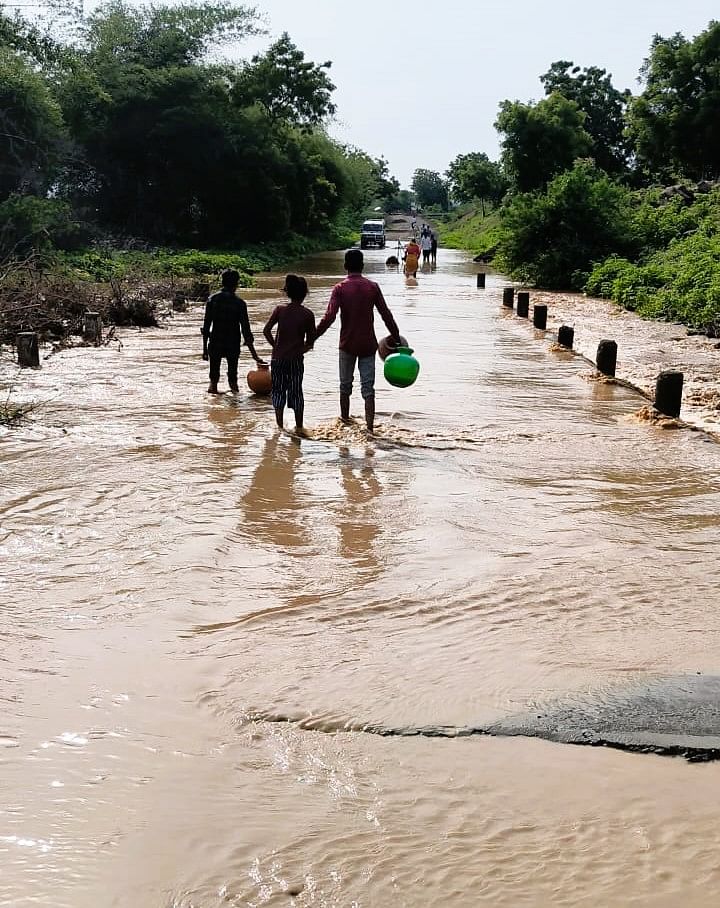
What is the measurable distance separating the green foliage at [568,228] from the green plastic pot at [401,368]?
70.5ft

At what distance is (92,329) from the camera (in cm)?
1644

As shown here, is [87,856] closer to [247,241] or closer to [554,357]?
[554,357]

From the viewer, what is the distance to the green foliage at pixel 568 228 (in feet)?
100

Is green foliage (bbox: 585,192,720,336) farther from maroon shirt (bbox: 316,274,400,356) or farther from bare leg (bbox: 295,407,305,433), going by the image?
bare leg (bbox: 295,407,305,433)

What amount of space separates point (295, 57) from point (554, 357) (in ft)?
150

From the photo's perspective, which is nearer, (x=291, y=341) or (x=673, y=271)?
(x=291, y=341)

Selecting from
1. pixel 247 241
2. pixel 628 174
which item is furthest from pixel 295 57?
pixel 628 174

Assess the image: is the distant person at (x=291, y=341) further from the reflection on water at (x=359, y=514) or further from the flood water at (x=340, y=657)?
the reflection on water at (x=359, y=514)

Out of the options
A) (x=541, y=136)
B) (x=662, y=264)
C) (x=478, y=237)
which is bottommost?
(x=662, y=264)

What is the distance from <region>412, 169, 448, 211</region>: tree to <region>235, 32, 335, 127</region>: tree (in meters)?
104

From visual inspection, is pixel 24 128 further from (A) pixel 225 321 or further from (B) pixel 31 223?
(A) pixel 225 321

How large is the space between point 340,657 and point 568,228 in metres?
27.6

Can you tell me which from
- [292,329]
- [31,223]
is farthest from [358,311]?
[31,223]

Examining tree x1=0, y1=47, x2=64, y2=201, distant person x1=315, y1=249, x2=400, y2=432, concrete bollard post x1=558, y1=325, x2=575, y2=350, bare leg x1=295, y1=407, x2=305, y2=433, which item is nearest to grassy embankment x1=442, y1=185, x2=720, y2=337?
concrete bollard post x1=558, y1=325, x2=575, y2=350
